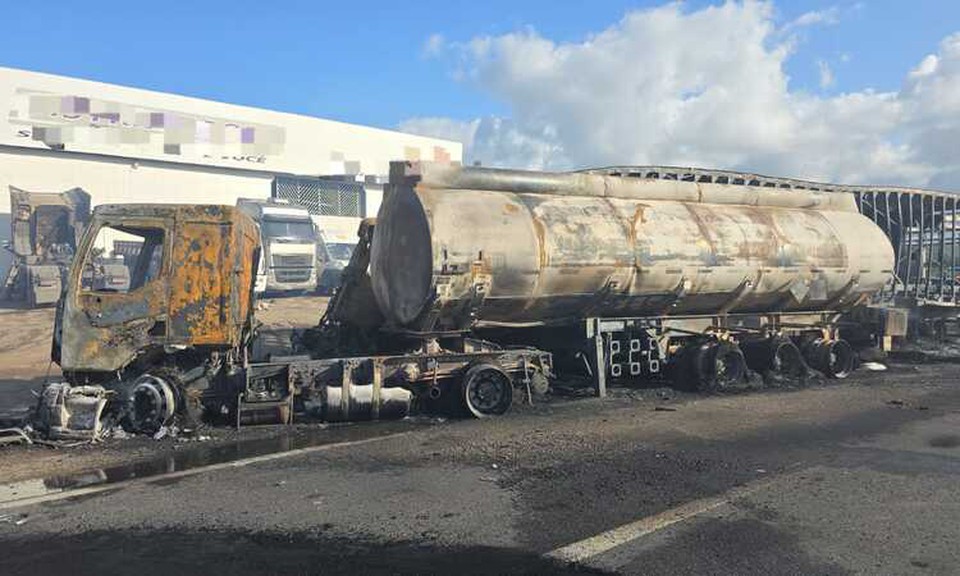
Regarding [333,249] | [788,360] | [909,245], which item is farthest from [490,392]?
[333,249]

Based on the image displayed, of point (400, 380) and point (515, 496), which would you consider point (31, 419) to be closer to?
point (400, 380)

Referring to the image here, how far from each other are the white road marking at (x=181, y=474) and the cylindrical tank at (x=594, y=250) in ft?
6.71

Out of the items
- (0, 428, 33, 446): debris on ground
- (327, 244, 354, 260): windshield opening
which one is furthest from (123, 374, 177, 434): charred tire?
(327, 244, 354, 260): windshield opening

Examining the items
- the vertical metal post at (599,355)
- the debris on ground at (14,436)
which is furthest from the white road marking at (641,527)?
the debris on ground at (14,436)

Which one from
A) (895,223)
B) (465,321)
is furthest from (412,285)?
(895,223)

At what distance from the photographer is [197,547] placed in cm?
448

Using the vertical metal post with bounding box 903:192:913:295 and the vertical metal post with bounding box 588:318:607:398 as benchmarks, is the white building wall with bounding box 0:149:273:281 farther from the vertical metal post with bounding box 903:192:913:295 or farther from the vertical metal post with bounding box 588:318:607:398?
the vertical metal post with bounding box 903:192:913:295

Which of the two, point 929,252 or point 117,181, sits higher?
point 117,181

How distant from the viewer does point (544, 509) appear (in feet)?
17.2

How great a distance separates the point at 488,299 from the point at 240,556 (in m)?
5.19

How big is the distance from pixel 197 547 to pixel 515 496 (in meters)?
2.45

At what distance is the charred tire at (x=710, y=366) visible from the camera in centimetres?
1069

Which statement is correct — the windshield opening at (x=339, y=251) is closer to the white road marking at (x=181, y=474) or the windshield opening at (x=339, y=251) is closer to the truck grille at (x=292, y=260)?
the truck grille at (x=292, y=260)

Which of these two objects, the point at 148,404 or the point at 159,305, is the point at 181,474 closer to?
the point at 148,404
